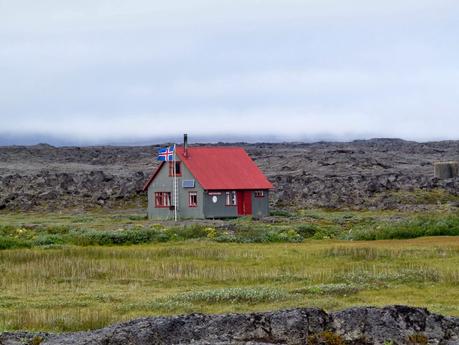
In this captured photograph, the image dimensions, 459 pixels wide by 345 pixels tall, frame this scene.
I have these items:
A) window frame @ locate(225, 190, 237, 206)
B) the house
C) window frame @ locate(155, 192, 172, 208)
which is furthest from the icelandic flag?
window frame @ locate(225, 190, 237, 206)

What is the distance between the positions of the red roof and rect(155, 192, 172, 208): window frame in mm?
1479

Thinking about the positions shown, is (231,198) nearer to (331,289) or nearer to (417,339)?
(331,289)

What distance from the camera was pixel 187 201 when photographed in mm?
62312

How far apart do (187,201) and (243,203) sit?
4357mm

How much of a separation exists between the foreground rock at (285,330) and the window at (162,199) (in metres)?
→ 50.5

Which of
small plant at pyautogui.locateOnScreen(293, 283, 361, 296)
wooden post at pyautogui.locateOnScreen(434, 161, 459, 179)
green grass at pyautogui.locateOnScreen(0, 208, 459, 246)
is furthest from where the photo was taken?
wooden post at pyautogui.locateOnScreen(434, 161, 459, 179)

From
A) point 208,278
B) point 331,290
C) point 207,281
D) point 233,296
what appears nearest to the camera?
point 233,296

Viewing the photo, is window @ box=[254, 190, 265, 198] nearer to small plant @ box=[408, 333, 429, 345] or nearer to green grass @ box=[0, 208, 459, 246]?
green grass @ box=[0, 208, 459, 246]

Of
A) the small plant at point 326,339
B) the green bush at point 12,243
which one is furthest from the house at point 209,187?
the small plant at point 326,339

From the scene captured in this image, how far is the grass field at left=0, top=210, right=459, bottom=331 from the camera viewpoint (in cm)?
2148

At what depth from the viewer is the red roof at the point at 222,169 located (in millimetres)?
61850

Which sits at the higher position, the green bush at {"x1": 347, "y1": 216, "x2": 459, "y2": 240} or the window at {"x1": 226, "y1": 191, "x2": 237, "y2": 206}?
the window at {"x1": 226, "y1": 191, "x2": 237, "y2": 206}

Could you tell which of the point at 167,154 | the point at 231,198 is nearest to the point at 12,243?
the point at 167,154

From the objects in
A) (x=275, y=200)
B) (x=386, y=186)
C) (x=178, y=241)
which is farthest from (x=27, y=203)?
(x=178, y=241)
